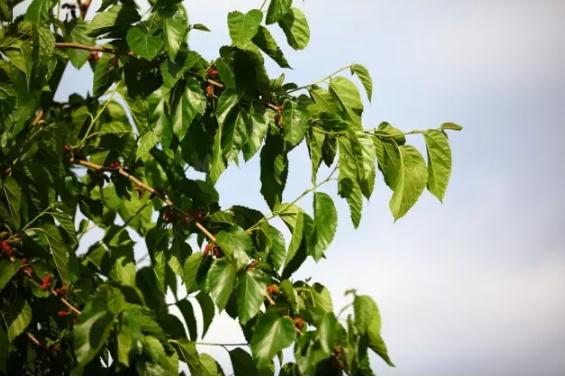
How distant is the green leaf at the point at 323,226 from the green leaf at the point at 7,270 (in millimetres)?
971

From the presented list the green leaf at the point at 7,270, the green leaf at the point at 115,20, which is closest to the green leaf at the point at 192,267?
the green leaf at the point at 7,270

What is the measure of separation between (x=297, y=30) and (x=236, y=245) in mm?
747

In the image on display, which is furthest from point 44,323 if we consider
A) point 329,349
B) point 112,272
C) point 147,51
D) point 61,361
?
point 329,349

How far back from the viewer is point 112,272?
339cm

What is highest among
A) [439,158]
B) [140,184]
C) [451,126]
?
[451,126]

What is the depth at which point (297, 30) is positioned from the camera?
2.55m

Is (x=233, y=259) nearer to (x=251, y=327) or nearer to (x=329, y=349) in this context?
(x=251, y=327)

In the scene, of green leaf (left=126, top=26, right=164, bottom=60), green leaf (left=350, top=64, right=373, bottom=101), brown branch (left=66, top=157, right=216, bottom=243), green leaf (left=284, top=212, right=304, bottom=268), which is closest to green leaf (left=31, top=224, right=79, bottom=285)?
brown branch (left=66, top=157, right=216, bottom=243)

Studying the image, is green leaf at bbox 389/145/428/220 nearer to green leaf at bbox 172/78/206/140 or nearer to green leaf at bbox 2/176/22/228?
green leaf at bbox 172/78/206/140

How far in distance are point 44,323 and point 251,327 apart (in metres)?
0.93

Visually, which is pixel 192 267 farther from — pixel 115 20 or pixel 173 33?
pixel 115 20

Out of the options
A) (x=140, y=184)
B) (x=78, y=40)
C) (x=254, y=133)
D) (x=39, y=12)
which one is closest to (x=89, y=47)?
(x=78, y=40)

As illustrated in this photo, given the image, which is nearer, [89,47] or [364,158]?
[364,158]

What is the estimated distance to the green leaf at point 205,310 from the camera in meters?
2.87
